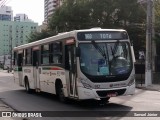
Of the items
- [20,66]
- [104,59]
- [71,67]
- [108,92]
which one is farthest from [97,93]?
[20,66]

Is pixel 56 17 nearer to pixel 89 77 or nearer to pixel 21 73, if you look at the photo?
pixel 21 73

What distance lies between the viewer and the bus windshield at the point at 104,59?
15.1 meters

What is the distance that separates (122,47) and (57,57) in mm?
3123

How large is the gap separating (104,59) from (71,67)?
138 centimetres

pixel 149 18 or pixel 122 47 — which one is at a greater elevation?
pixel 149 18

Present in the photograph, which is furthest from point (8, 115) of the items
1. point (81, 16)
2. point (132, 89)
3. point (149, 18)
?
point (81, 16)

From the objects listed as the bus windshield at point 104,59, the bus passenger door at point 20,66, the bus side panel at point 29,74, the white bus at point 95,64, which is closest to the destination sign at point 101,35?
the white bus at point 95,64

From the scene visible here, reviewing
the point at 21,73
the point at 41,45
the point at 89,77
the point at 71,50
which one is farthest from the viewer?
the point at 21,73

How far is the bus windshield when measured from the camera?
49.4 feet

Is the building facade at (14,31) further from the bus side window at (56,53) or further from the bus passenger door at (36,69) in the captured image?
the bus side window at (56,53)

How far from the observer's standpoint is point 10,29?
103312 millimetres

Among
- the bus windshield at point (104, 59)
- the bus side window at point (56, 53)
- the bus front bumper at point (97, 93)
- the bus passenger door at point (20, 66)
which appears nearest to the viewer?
the bus front bumper at point (97, 93)

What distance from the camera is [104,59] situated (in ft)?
49.9

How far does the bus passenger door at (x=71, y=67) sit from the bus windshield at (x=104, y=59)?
55 cm
